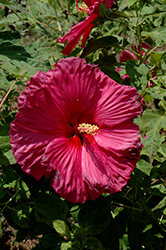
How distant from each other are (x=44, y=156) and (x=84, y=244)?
0.46 metres

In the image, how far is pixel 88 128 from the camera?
1.11 meters

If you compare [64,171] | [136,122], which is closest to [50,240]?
[64,171]

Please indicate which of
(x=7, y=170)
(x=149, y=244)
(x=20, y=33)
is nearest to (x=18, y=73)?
(x=20, y=33)

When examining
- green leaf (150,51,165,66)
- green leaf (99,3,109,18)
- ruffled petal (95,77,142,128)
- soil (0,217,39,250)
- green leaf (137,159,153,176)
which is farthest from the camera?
soil (0,217,39,250)

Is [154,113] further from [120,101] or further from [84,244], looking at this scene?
[84,244]

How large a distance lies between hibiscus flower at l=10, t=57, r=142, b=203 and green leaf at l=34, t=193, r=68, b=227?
0.80 feet

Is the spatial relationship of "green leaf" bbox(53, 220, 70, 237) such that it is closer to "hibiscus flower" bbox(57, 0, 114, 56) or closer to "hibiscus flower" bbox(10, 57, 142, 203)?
"hibiscus flower" bbox(10, 57, 142, 203)

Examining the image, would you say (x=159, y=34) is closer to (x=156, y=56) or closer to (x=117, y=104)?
(x=156, y=56)

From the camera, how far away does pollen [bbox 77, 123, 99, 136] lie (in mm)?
1088

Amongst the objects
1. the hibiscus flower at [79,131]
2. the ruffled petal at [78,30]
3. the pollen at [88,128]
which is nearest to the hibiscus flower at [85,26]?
the ruffled petal at [78,30]

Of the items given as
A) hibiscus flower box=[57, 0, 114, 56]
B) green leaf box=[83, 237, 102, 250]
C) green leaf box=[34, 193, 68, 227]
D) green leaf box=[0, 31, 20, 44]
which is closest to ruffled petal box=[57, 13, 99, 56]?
hibiscus flower box=[57, 0, 114, 56]

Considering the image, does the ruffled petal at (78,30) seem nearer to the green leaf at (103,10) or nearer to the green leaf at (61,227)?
the green leaf at (103,10)

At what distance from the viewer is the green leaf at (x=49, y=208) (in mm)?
1192

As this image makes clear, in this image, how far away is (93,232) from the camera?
1.20 m
